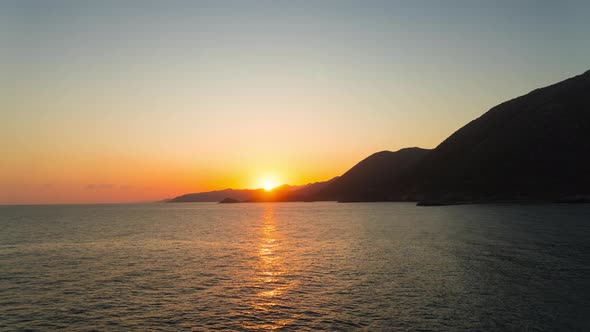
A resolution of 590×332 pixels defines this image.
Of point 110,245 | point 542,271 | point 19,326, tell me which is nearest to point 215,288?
point 19,326

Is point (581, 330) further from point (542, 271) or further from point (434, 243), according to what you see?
point (434, 243)

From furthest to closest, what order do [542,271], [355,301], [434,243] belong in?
[434,243] → [542,271] → [355,301]

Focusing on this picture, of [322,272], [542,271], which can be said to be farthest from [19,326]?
[542,271]

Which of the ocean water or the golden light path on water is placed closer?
the ocean water

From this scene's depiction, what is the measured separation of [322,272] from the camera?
47.2m

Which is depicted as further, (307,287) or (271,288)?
(271,288)

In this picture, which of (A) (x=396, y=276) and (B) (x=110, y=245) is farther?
(B) (x=110, y=245)

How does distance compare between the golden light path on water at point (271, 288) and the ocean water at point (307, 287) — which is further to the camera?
the golden light path on water at point (271, 288)

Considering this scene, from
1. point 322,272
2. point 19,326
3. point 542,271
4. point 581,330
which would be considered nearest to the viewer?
point 581,330

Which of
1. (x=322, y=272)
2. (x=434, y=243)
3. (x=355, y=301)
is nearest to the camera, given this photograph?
(x=355, y=301)

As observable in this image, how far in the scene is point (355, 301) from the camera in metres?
33.8

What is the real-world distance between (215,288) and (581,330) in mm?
29932

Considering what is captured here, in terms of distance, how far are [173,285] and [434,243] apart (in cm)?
4701

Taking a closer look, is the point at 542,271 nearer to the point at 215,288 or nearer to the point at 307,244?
the point at 215,288
